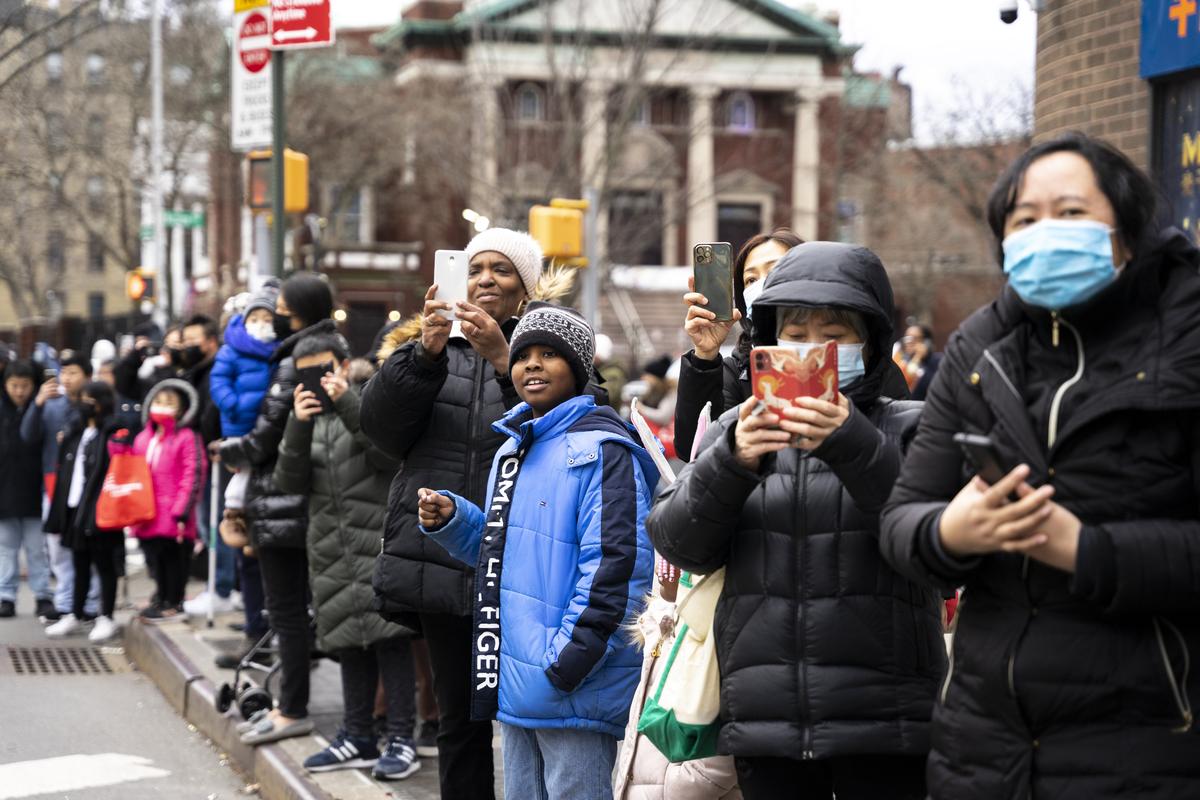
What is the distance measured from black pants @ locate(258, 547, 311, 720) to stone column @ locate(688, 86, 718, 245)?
2165 centimetres

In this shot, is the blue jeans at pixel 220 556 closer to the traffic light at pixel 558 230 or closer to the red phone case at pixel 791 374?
the traffic light at pixel 558 230

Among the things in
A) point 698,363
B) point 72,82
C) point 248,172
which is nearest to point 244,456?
point 698,363

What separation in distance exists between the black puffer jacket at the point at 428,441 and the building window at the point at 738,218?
169 ft

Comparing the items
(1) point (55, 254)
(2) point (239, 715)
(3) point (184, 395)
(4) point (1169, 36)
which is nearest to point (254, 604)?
(2) point (239, 715)

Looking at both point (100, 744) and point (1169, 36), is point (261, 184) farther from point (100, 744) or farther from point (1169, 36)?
point (1169, 36)

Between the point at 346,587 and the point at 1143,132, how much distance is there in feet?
16.5

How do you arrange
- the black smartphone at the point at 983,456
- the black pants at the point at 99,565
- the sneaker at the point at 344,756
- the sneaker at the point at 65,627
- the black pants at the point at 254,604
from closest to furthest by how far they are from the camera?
1. the black smartphone at the point at 983,456
2. the sneaker at the point at 344,756
3. the black pants at the point at 254,604
4. the black pants at the point at 99,565
5. the sneaker at the point at 65,627

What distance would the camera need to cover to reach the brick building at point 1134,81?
8.36 meters

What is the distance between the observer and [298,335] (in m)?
7.71

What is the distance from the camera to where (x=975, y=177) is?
117 ft

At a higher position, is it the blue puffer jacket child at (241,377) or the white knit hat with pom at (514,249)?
the white knit hat with pom at (514,249)

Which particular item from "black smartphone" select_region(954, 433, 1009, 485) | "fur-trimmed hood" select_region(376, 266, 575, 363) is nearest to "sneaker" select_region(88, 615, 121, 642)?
"fur-trimmed hood" select_region(376, 266, 575, 363)

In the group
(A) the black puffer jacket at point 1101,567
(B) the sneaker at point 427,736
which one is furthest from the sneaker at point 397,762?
(A) the black puffer jacket at point 1101,567

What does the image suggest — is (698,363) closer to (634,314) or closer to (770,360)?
(770,360)
